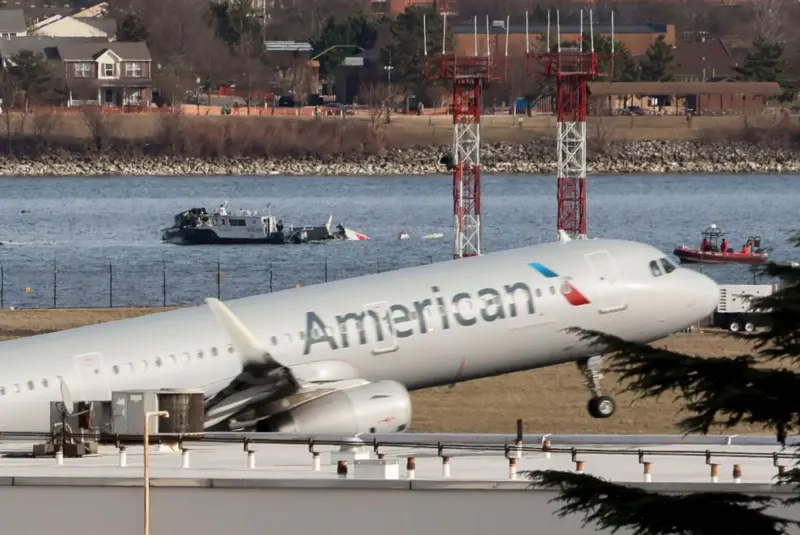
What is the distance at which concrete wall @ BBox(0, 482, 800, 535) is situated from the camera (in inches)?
1126

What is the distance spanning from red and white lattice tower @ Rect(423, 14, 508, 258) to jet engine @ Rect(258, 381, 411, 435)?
135 feet

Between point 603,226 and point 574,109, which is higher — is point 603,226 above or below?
below

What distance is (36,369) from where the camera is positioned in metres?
39.7

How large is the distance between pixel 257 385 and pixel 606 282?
860cm

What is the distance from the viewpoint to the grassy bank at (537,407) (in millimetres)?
49062

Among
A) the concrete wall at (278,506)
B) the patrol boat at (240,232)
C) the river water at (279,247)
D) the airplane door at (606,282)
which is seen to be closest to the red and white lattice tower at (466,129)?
the river water at (279,247)

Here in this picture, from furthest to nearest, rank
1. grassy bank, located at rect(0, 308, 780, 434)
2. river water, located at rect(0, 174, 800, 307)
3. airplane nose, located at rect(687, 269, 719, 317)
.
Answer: river water, located at rect(0, 174, 800, 307) < grassy bank, located at rect(0, 308, 780, 434) < airplane nose, located at rect(687, 269, 719, 317)

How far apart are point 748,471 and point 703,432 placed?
1475 cm

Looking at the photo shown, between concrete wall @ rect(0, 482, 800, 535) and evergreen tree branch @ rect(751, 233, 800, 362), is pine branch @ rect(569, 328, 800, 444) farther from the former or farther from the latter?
concrete wall @ rect(0, 482, 800, 535)

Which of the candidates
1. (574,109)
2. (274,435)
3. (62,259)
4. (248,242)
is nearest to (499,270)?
(274,435)

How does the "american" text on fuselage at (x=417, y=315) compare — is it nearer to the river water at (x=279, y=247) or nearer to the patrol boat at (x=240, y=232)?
the river water at (x=279, y=247)

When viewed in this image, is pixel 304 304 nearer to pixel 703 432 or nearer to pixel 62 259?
pixel 703 432

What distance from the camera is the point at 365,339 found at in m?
42.6

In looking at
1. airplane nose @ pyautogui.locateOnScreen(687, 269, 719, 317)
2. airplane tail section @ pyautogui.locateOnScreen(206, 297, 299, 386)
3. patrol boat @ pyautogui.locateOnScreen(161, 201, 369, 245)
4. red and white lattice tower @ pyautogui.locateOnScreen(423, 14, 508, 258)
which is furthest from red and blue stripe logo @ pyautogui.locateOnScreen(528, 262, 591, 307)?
patrol boat @ pyautogui.locateOnScreen(161, 201, 369, 245)
